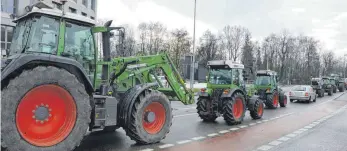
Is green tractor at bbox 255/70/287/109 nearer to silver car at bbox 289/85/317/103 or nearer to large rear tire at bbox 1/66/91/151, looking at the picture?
silver car at bbox 289/85/317/103

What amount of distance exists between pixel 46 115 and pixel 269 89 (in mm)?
15998

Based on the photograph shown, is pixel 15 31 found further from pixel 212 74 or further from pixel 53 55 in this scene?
pixel 212 74

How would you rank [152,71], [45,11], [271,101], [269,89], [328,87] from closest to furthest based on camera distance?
[45,11]
[152,71]
[271,101]
[269,89]
[328,87]

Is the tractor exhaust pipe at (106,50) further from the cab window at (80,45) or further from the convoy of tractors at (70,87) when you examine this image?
the cab window at (80,45)

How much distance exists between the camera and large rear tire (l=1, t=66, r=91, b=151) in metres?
5.47

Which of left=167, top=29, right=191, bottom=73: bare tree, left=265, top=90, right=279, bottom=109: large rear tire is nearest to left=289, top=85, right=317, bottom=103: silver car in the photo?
left=265, top=90, right=279, bottom=109: large rear tire

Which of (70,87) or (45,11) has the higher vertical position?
(45,11)

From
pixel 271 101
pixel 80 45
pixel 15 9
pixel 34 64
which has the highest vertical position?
pixel 15 9

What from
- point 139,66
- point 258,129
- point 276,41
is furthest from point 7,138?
point 276,41

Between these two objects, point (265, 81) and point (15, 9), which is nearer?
point (265, 81)

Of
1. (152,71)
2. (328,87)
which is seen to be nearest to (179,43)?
(328,87)

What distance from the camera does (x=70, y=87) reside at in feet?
20.5

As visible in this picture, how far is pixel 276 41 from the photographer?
87438mm

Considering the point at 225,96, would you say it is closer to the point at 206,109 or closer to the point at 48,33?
the point at 206,109
